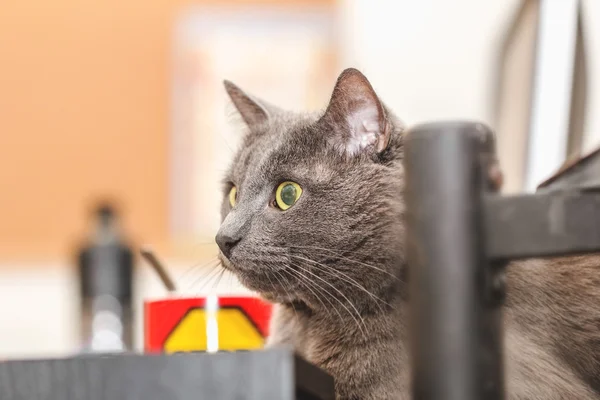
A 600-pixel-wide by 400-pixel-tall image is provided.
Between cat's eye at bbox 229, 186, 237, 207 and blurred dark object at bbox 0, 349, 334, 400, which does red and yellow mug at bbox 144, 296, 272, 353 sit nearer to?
cat's eye at bbox 229, 186, 237, 207

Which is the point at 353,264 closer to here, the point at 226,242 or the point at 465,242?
the point at 226,242

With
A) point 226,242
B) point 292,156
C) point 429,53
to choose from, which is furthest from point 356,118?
point 429,53

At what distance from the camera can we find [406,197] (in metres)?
0.43

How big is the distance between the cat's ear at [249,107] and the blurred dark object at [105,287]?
0.96m

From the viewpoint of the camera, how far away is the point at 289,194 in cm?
80

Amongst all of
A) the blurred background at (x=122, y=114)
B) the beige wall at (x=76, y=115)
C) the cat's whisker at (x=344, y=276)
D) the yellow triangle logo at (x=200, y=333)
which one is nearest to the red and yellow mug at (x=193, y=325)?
the yellow triangle logo at (x=200, y=333)

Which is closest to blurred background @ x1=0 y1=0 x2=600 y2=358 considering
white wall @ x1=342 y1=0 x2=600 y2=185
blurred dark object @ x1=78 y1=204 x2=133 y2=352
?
blurred dark object @ x1=78 y1=204 x2=133 y2=352

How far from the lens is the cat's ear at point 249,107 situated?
944 millimetres

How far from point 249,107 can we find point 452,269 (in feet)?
1.95

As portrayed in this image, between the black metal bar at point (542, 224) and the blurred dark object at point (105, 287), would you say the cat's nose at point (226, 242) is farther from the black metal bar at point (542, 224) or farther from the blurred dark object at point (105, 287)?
the blurred dark object at point (105, 287)

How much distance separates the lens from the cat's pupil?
2.60 ft

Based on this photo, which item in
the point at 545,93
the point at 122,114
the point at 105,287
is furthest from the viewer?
the point at 122,114

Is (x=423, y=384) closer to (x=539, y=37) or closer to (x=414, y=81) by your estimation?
(x=539, y=37)

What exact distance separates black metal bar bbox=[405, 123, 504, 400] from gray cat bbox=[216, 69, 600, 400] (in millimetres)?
261
